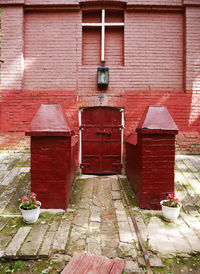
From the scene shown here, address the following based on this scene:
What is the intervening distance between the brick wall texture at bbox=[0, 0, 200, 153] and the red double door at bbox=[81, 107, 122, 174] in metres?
0.31

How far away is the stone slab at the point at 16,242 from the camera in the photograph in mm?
2418

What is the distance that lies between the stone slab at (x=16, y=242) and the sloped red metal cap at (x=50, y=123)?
155 cm

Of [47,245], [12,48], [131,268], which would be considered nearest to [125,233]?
[131,268]

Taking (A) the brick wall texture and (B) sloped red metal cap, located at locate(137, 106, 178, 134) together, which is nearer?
(B) sloped red metal cap, located at locate(137, 106, 178, 134)

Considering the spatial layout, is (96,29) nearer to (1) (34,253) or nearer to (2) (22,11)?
(2) (22,11)

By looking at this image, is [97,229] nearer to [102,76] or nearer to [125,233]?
[125,233]

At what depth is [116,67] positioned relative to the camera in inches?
234

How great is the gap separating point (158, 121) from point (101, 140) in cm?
255

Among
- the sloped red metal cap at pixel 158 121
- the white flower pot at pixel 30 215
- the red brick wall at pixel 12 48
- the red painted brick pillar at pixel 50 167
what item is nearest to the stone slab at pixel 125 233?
the red painted brick pillar at pixel 50 167

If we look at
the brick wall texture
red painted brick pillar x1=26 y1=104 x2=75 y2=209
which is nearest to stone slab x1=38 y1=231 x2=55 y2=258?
red painted brick pillar x1=26 y1=104 x2=75 y2=209

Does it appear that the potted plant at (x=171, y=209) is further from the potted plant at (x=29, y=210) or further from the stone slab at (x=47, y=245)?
the potted plant at (x=29, y=210)

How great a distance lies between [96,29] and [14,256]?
6345 millimetres

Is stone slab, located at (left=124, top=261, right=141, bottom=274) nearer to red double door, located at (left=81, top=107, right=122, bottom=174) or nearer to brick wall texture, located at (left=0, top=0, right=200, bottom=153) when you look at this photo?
red double door, located at (left=81, top=107, right=122, bottom=174)

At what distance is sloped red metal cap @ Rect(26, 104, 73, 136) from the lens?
3410 millimetres
